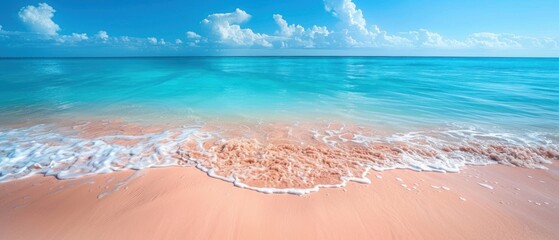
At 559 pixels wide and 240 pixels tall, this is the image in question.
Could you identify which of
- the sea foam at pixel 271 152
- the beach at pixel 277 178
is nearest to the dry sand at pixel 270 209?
the beach at pixel 277 178

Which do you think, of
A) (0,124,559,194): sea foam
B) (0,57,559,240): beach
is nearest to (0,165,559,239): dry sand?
(0,57,559,240): beach

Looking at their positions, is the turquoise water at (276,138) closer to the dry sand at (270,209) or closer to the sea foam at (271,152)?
the sea foam at (271,152)

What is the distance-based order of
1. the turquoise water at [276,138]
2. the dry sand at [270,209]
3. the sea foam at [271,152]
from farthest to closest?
the turquoise water at [276,138]
the sea foam at [271,152]
the dry sand at [270,209]

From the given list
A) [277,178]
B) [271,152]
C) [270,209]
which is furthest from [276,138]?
[270,209]

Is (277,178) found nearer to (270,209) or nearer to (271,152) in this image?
(270,209)

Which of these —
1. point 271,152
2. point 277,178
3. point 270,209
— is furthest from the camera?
point 271,152

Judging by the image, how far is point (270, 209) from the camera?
12.8ft

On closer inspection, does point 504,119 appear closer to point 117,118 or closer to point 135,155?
point 135,155

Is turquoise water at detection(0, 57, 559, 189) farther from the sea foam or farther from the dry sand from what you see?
the dry sand

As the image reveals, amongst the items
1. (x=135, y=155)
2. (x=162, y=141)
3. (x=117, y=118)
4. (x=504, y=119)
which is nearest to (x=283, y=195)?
(x=135, y=155)

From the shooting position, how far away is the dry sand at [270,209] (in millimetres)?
3438

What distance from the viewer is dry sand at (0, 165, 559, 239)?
3438 millimetres

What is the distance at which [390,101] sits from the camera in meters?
14.0

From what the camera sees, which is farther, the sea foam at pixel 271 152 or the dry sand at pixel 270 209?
the sea foam at pixel 271 152
